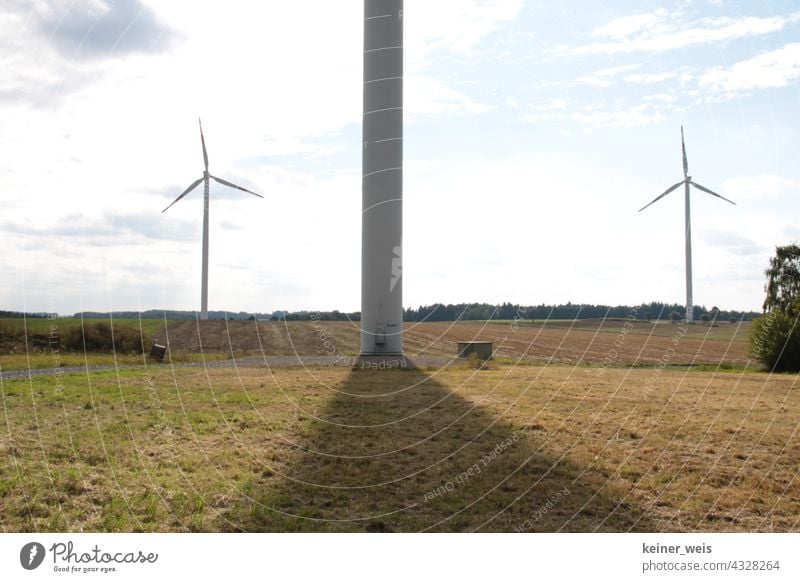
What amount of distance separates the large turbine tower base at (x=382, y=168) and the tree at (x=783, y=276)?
3801cm

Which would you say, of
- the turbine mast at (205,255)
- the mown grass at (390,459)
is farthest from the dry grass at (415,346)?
the mown grass at (390,459)

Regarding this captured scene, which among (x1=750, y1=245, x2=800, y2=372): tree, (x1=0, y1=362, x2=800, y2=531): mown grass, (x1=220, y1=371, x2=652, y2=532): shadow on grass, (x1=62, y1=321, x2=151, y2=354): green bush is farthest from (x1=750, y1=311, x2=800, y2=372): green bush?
(x1=62, y1=321, x2=151, y2=354): green bush

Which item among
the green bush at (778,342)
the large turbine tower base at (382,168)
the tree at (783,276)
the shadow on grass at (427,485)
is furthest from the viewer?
the tree at (783,276)

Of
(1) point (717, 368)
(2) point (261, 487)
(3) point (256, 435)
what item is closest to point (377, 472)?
(2) point (261, 487)

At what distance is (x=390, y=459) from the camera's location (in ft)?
41.8

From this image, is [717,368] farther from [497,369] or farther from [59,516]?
[59,516]

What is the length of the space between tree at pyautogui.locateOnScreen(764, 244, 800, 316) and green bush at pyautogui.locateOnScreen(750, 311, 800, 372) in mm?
26061

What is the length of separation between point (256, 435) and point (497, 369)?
1657cm

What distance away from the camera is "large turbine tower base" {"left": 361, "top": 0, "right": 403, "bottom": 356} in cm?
3195

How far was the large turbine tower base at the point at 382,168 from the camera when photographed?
105ft

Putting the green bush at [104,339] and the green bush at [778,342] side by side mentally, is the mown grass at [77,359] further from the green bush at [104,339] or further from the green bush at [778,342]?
the green bush at [778,342]

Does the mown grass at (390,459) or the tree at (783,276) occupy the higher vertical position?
the tree at (783,276)

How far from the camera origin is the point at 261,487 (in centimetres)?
1056

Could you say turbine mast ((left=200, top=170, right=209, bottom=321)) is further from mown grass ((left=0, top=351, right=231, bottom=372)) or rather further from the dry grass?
mown grass ((left=0, top=351, right=231, bottom=372))
